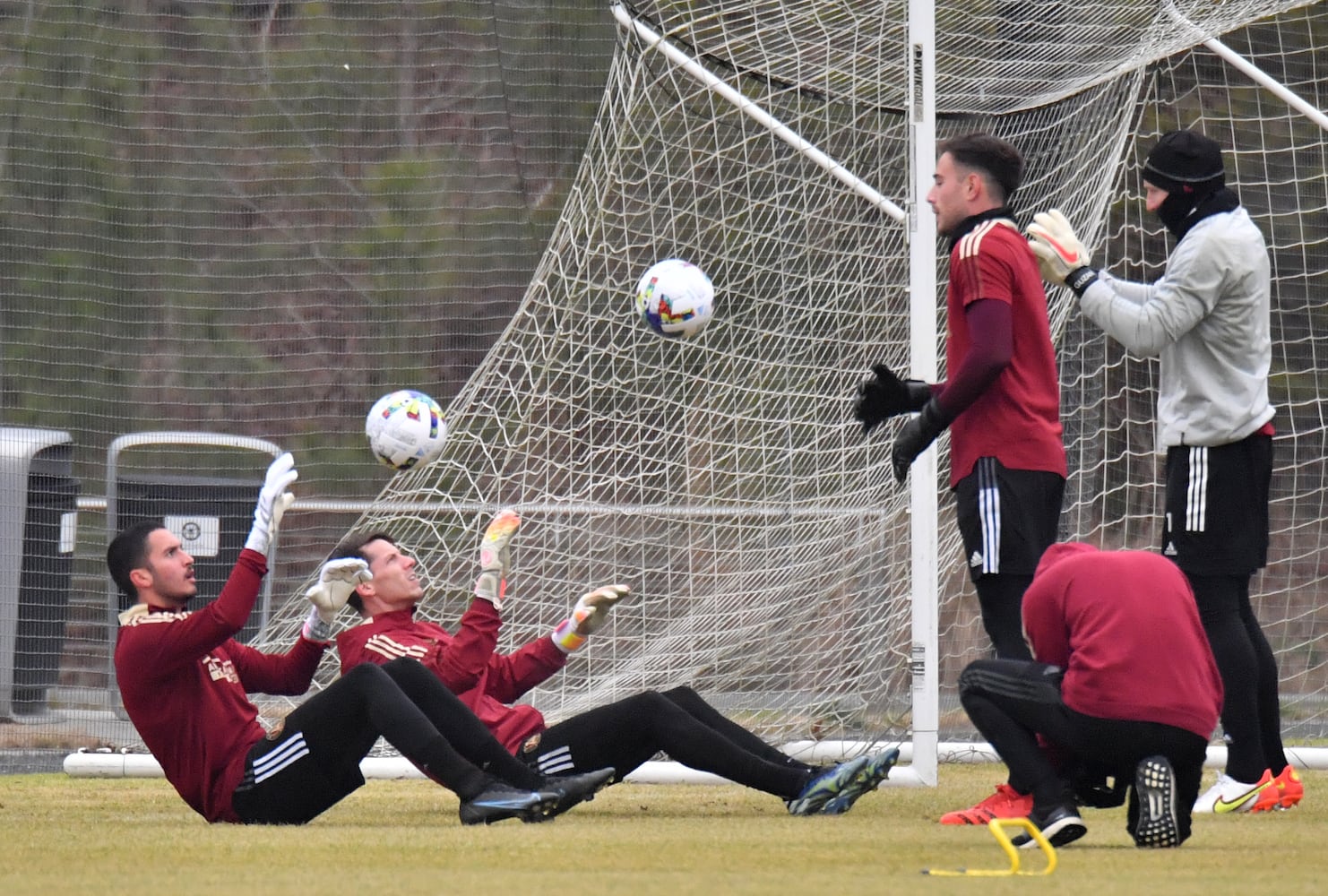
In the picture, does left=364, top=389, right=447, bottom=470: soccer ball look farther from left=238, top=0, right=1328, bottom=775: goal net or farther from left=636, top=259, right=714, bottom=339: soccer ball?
left=238, top=0, right=1328, bottom=775: goal net

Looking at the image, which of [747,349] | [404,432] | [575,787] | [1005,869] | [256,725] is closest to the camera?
[1005,869]

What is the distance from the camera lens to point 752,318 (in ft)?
22.9

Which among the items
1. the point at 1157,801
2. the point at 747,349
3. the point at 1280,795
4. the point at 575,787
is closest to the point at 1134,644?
the point at 1157,801

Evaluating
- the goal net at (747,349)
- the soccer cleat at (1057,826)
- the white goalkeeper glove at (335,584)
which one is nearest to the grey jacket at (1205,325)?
the soccer cleat at (1057,826)

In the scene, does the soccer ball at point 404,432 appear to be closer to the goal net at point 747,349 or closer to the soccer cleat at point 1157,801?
the goal net at point 747,349

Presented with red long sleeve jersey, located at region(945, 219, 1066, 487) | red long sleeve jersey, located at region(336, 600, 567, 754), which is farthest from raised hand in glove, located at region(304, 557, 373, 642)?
red long sleeve jersey, located at region(945, 219, 1066, 487)

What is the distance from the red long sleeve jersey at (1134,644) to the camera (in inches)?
153

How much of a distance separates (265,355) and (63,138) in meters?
1.95

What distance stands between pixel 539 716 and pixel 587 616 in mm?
381

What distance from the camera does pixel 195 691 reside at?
481 centimetres

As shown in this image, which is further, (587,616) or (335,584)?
(587,616)

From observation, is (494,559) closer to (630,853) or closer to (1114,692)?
(630,853)

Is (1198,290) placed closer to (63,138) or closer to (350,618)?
(350,618)

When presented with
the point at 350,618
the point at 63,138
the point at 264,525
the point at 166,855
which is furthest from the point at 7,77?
the point at 166,855
